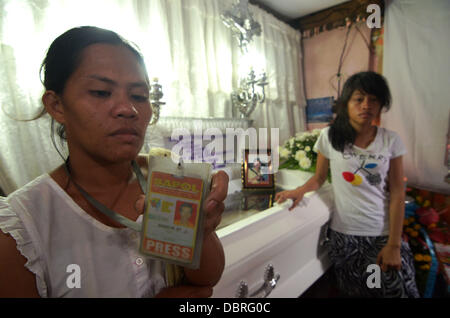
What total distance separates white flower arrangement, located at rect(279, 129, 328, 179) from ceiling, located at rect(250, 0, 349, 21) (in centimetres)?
133

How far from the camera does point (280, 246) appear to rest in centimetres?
86

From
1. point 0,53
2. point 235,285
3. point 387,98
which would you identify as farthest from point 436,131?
point 0,53

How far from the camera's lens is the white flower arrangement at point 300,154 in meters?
1.44

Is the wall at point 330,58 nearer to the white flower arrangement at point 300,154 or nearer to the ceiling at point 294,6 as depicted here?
the ceiling at point 294,6

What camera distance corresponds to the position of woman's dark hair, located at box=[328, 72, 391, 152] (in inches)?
40.4

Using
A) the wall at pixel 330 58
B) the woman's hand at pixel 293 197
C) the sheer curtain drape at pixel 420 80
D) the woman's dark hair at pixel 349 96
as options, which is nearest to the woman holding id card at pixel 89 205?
the woman's hand at pixel 293 197

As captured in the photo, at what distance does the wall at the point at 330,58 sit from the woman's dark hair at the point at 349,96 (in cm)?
120

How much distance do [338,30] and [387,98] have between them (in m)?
1.48

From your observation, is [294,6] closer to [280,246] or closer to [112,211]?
[280,246]

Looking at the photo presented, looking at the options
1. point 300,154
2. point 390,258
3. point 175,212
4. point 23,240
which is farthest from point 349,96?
point 23,240

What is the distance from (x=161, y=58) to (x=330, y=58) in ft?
6.36
